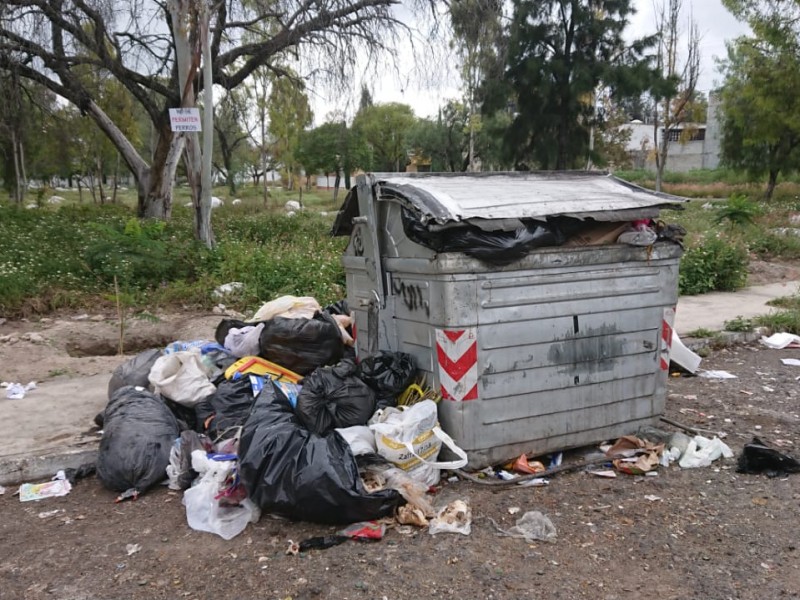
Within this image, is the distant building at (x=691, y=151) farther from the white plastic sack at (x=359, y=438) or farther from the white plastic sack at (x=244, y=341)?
the white plastic sack at (x=359, y=438)

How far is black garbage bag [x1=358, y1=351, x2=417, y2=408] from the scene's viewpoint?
3684 mm

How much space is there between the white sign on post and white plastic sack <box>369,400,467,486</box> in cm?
638

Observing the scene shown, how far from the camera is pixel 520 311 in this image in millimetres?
3586

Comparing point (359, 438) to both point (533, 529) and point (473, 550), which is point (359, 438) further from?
point (533, 529)

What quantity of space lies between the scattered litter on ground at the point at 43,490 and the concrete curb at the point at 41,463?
10 centimetres

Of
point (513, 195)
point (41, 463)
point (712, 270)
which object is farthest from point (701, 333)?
point (41, 463)

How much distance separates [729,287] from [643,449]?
7.08 meters

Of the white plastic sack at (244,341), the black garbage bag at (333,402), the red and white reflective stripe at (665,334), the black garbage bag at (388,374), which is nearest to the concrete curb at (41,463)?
the white plastic sack at (244,341)

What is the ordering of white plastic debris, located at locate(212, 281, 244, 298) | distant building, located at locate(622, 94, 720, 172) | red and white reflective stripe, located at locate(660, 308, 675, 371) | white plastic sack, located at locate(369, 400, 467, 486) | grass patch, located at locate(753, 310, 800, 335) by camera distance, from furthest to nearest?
distant building, located at locate(622, 94, 720, 172) → white plastic debris, located at locate(212, 281, 244, 298) → grass patch, located at locate(753, 310, 800, 335) → red and white reflective stripe, located at locate(660, 308, 675, 371) → white plastic sack, located at locate(369, 400, 467, 486)

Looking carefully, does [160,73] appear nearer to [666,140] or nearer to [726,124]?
[666,140]

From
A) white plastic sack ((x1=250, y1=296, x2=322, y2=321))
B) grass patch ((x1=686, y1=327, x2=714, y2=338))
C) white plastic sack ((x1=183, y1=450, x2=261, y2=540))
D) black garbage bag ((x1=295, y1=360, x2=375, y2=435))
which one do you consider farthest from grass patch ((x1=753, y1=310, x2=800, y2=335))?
white plastic sack ((x1=183, y1=450, x2=261, y2=540))

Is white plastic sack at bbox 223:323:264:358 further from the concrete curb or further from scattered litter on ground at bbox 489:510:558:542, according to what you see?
scattered litter on ground at bbox 489:510:558:542

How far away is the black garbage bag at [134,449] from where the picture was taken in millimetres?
3588

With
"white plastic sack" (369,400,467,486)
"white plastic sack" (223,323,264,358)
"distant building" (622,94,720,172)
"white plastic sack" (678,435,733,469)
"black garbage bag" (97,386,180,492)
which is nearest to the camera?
"white plastic sack" (369,400,467,486)
